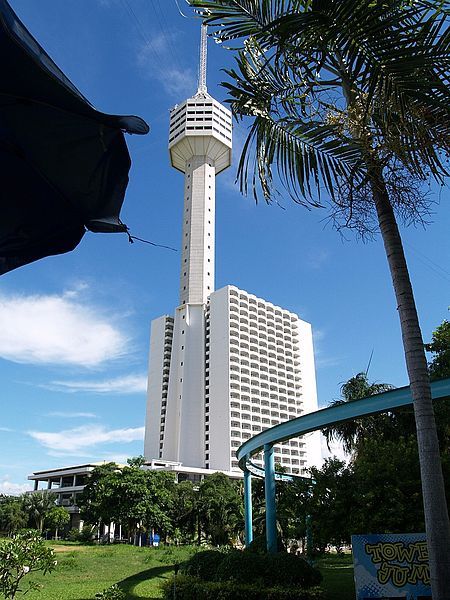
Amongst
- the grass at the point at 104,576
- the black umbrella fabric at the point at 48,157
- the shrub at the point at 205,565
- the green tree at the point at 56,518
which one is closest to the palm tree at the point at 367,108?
the black umbrella fabric at the point at 48,157

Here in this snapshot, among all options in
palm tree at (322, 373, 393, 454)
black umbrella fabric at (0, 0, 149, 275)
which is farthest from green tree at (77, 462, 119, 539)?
black umbrella fabric at (0, 0, 149, 275)

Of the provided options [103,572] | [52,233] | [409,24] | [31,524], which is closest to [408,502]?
[409,24]

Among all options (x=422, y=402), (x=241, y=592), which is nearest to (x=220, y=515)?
(x=241, y=592)

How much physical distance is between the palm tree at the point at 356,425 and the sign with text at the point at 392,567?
12094mm

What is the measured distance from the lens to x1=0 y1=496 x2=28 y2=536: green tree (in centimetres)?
6106

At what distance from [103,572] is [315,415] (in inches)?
636

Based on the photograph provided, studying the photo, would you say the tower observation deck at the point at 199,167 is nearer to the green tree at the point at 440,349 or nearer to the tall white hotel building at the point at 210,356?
the tall white hotel building at the point at 210,356

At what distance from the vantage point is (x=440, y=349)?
2244 centimetres

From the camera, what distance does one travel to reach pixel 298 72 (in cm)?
586

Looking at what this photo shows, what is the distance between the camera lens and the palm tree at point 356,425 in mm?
24125

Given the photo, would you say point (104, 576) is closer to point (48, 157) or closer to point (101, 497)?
point (48, 157)

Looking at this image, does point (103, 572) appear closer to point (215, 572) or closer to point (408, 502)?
point (215, 572)

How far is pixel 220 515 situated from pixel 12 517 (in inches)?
1068

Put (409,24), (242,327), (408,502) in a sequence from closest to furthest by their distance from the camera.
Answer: (409,24) → (408,502) → (242,327)
